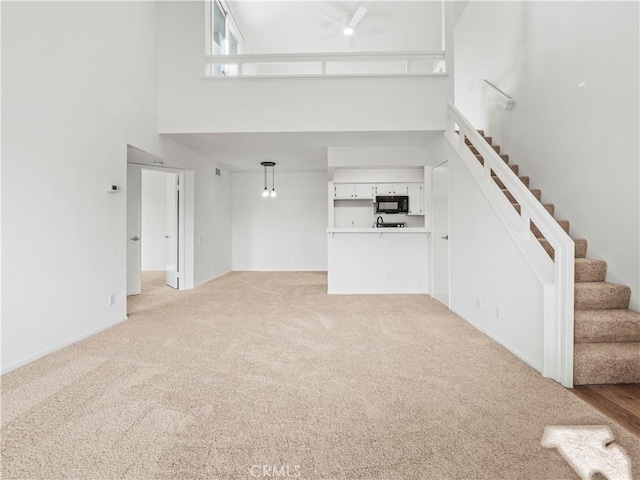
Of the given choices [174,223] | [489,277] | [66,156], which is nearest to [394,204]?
[489,277]

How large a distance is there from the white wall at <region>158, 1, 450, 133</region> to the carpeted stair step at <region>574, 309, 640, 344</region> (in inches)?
118

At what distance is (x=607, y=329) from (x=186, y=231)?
5.80m

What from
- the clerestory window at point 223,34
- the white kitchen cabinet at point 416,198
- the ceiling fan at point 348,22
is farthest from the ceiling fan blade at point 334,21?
the white kitchen cabinet at point 416,198

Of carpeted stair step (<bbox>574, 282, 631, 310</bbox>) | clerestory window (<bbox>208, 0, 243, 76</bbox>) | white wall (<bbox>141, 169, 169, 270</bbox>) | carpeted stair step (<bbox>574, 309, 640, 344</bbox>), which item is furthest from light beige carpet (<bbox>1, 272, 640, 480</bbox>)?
white wall (<bbox>141, 169, 169, 270</bbox>)

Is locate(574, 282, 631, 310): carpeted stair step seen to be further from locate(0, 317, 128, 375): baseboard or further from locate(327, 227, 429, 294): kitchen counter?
locate(0, 317, 128, 375): baseboard

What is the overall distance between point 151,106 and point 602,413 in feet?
17.8

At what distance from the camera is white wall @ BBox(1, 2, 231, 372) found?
2471 millimetres

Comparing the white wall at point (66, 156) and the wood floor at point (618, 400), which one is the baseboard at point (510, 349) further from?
the white wall at point (66, 156)

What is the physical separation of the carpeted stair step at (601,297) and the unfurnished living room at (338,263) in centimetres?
2

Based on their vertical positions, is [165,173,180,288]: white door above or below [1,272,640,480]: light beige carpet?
above

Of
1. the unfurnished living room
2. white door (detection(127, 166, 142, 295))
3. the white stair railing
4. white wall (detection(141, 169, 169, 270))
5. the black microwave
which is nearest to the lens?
the unfurnished living room

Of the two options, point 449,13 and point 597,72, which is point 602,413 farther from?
point 449,13

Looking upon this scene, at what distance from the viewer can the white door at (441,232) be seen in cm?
454

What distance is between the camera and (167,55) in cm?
445
